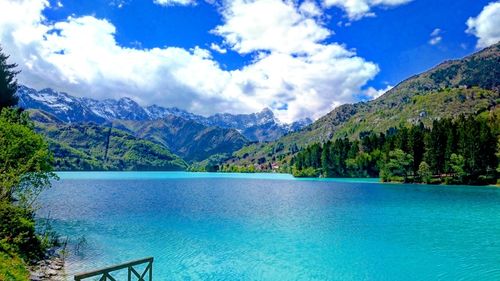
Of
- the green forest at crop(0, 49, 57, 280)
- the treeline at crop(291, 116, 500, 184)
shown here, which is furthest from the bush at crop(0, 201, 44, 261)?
the treeline at crop(291, 116, 500, 184)

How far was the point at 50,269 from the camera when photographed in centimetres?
2833

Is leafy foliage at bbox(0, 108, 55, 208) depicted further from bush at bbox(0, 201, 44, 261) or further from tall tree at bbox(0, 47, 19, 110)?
tall tree at bbox(0, 47, 19, 110)

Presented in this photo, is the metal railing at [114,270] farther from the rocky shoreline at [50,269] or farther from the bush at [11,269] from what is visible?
the rocky shoreline at [50,269]

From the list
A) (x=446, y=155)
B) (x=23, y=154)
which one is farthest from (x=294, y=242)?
(x=446, y=155)

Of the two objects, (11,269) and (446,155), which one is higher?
(446,155)

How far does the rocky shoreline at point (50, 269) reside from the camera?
25734 mm

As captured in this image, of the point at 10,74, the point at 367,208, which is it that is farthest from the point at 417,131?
the point at 10,74

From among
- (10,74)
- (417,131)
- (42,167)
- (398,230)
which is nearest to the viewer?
(42,167)

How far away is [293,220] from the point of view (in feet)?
178

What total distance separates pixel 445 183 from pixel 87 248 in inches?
5159

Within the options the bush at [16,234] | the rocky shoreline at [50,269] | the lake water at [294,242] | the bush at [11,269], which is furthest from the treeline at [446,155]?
the bush at [11,269]

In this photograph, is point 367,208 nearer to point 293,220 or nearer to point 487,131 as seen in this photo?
point 293,220

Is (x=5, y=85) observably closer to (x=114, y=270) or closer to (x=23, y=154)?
(x=23, y=154)

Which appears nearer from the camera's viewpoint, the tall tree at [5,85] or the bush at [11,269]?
the bush at [11,269]
